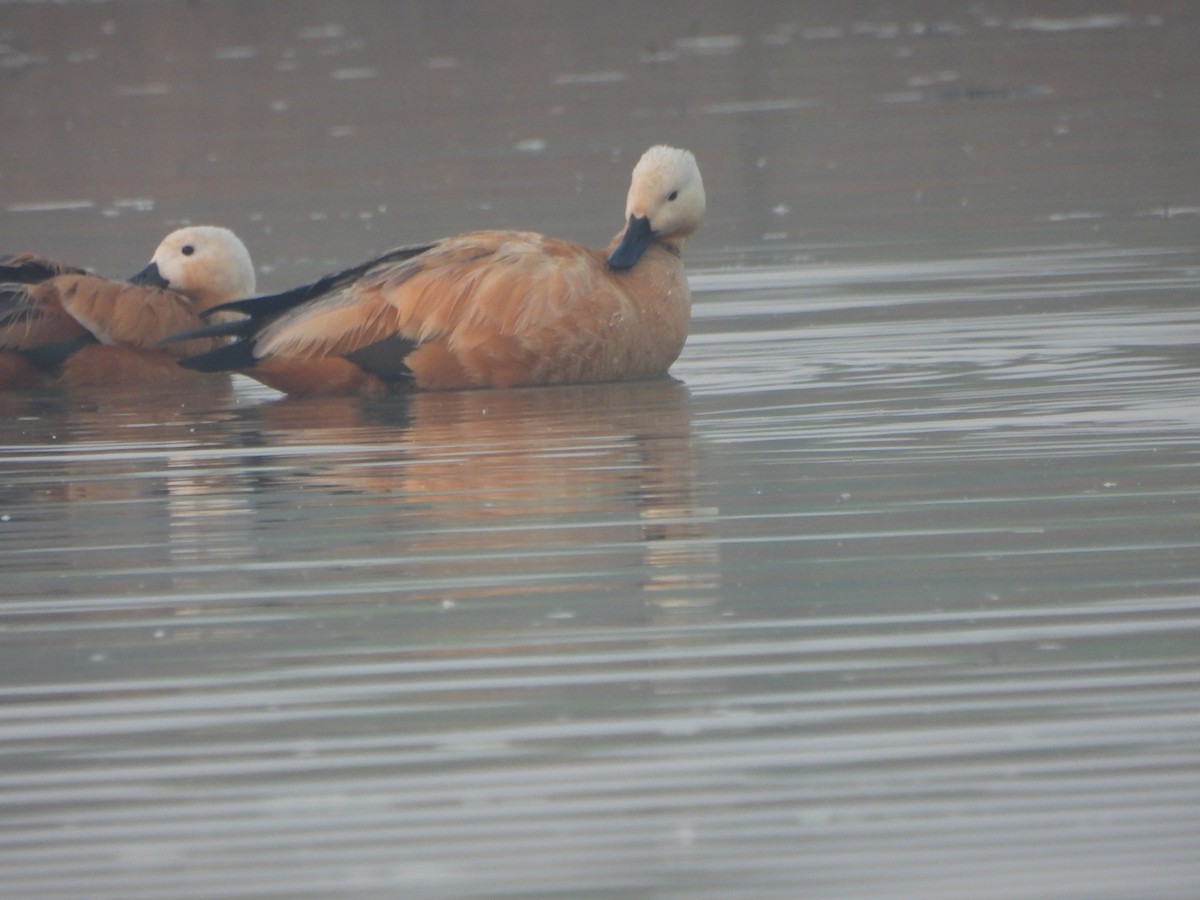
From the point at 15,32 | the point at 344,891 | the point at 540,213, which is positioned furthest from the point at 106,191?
the point at 15,32

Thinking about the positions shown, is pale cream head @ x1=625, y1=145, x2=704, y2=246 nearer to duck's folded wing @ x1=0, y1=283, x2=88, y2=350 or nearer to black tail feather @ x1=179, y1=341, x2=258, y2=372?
black tail feather @ x1=179, y1=341, x2=258, y2=372

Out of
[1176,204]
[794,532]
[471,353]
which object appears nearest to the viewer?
[794,532]

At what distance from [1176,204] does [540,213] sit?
392cm

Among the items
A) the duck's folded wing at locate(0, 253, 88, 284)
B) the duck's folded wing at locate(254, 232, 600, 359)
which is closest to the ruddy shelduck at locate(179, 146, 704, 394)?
the duck's folded wing at locate(254, 232, 600, 359)

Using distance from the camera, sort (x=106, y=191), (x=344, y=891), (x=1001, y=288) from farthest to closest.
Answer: (x=106, y=191) < (x=1001, y=288) < (x=344, y=891)

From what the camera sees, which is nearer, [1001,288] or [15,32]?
[1001,288]

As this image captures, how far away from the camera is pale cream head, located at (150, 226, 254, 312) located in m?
10.4

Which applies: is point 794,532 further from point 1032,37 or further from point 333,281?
point 1032,37

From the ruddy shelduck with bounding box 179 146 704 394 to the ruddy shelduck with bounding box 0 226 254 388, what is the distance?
1.99 ft

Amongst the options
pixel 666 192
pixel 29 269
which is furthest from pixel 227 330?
pixel 666 192

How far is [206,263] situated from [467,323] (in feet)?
6.45

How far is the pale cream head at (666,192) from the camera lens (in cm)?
958

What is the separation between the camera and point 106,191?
1752 centimetres

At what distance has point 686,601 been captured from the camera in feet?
17.9
